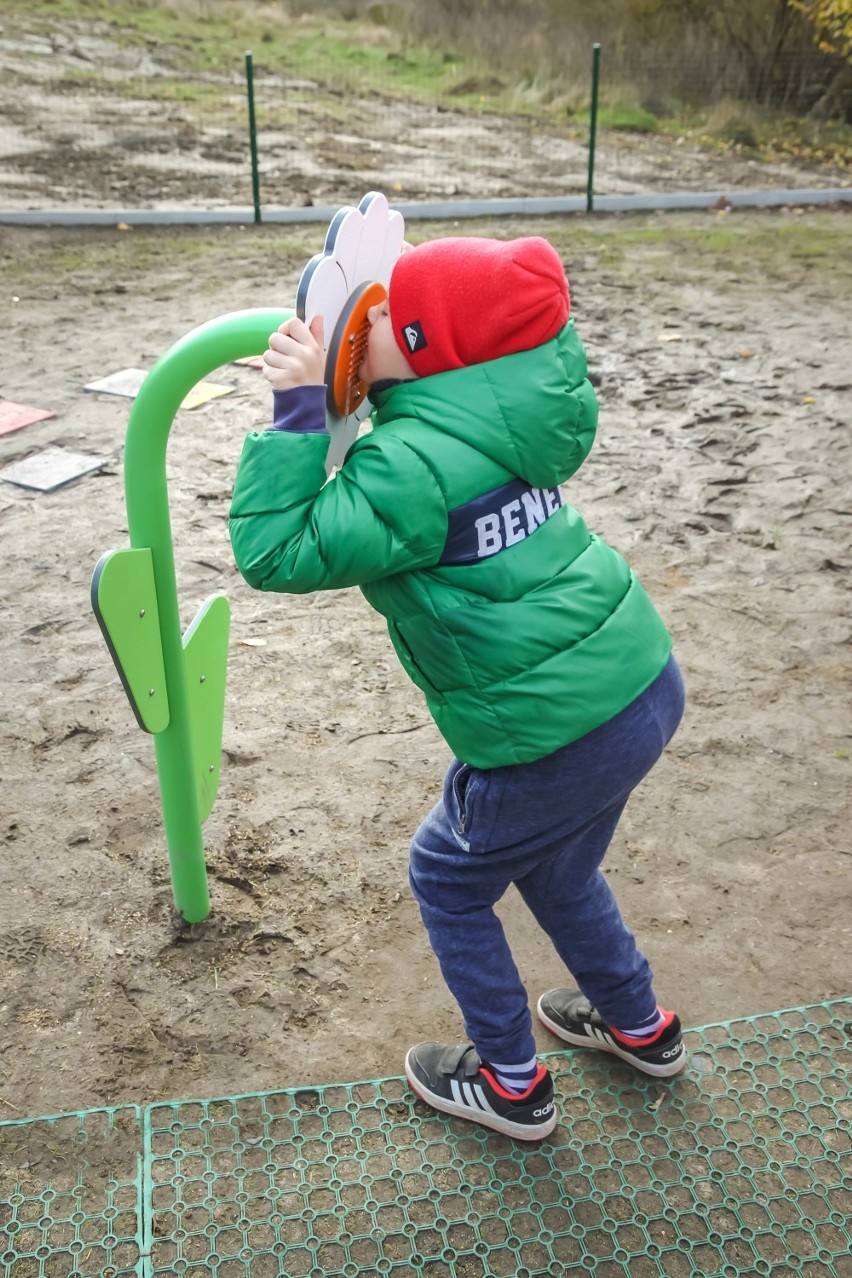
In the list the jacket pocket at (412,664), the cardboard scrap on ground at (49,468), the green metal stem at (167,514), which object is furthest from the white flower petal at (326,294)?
the cardboard scrap on ground at (49,468)

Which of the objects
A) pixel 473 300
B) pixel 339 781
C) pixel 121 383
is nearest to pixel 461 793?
pixel 473 300

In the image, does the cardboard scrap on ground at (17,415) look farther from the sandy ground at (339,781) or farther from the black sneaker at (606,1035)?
the black sneaker at (606,1035)

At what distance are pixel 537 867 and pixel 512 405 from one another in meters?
0.74

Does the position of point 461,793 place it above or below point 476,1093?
above

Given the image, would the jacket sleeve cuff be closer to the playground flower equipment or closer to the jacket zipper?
the playground flower equipment

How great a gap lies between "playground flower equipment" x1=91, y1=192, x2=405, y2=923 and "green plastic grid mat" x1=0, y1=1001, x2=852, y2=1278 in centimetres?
56

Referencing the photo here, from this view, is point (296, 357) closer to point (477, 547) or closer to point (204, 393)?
point (477, 547)

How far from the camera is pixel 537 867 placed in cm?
185

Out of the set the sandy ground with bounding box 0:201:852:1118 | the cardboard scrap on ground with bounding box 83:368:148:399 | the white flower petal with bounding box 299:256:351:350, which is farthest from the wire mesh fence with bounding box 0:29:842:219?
the white flower petal with bounding box 299:256:351:350

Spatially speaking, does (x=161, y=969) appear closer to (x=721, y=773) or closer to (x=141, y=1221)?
(x=141, y=1221)

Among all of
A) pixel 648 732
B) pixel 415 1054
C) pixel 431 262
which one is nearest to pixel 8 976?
pixel 415 1054

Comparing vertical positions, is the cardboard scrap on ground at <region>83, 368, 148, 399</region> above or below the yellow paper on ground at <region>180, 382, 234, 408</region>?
above

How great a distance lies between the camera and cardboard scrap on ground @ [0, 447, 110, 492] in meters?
4.45

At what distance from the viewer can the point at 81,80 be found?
1380 cm
